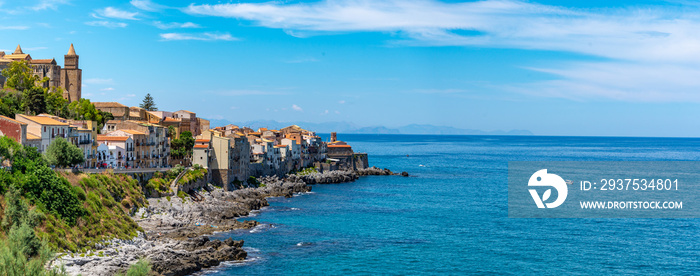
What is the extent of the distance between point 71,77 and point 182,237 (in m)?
71.0

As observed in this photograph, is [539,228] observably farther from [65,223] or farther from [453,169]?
[453,169]

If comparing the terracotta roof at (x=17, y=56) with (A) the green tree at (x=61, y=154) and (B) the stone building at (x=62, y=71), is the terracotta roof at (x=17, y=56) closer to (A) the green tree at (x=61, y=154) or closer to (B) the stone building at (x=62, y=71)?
(B) the stone building at (x=62, y=71)

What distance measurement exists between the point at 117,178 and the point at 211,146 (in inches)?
950

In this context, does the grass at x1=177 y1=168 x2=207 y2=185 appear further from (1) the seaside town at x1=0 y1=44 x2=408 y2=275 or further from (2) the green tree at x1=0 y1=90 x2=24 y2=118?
(2) the green tree at x1=0 y1=90 x2=24 y2=118

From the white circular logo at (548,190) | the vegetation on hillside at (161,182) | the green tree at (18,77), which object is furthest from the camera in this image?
the green tree at (18,77)

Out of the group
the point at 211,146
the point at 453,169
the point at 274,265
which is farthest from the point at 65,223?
the point at 453,169

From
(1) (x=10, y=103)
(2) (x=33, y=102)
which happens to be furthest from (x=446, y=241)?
(1) (x=10, y=103)

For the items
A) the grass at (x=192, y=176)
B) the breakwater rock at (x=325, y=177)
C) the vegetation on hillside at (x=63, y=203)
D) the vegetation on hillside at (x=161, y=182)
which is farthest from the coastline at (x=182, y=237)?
the breakwater rock at (x=325, y=177)

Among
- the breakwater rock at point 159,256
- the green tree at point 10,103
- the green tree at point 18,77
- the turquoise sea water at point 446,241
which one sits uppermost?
the green tree at point 18,77

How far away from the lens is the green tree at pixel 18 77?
87688mm

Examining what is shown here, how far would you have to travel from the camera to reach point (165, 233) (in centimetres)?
5012

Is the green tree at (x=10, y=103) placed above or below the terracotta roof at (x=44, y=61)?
below

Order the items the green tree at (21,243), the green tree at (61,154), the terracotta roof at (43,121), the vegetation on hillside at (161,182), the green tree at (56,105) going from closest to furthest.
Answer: the green tree at (21,243), the green tree at (61,154), the terracotta roof at (43,121), the vegetation on hillside at (161,182), the green tree at (56,105)

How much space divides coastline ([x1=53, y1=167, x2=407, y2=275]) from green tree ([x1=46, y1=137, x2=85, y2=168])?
8378mm
